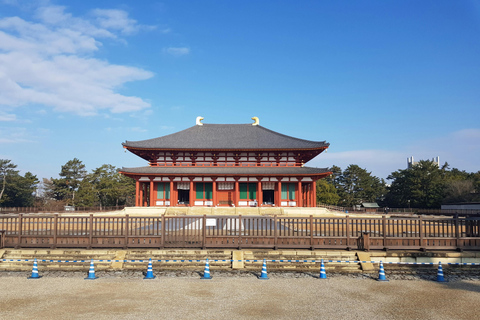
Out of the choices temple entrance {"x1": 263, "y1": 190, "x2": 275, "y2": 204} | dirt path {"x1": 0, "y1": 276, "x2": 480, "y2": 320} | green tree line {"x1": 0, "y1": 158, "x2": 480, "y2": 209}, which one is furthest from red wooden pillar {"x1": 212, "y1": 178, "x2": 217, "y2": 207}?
dirt path {"x1": 0, "y1": 276, "x2": 480, "y2": 320}

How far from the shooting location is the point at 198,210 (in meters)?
35.6

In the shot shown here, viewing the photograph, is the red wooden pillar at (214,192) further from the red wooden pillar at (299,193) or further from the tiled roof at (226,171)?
the red wooden pillar at (299,193)

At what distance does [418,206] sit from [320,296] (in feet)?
184

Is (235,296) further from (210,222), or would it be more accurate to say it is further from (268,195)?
(268,195)

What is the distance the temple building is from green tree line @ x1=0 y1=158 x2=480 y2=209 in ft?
43.6

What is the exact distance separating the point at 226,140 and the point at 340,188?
3626 cm

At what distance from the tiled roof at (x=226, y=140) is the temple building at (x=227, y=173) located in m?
0.12

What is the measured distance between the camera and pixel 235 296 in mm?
8891

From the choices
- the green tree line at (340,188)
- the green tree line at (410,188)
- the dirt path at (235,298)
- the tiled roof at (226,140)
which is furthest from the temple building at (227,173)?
the dirt path at (235,298)

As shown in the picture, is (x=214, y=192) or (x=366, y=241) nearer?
(x=366, y=241)

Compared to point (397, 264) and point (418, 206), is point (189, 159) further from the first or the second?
point (418, 206)

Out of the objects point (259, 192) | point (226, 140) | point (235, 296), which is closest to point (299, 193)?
point (259, 192)

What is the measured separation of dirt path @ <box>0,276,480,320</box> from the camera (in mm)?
7520

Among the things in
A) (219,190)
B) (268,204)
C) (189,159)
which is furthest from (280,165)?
(189,159)
